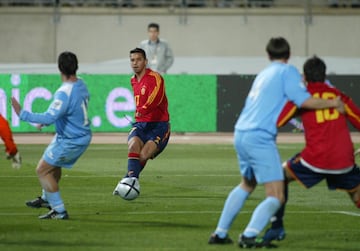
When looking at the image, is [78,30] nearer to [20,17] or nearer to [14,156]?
[20,17]

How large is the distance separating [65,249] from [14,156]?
1.14 metres

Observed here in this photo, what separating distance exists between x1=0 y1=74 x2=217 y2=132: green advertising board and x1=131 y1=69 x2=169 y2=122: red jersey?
12.9 metres

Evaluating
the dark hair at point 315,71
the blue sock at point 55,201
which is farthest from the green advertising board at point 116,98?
the dark hair at point 315,71

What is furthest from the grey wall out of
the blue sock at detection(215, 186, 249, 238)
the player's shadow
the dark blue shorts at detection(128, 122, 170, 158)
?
the blue sock at detection(215, 186, 249, 238)

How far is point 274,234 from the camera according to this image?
10.5 meters

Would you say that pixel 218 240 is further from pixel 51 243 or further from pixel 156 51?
pixel 156 51

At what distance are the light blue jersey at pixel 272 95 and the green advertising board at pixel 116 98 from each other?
18518mm

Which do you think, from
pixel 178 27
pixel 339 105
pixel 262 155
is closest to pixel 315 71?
pixel 339 105

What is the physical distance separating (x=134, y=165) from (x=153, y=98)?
43.5 inches

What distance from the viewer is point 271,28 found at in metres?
37.4

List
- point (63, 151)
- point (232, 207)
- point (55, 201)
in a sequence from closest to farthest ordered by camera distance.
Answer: point (232, 207), point (63, 151), point (55, 201)

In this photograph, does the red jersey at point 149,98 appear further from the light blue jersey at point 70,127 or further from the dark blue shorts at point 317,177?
the dark blue shorts at point 317,177

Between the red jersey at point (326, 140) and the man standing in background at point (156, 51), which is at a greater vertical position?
the red jersey at point (326, 140)

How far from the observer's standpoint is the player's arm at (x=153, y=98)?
607 inches
